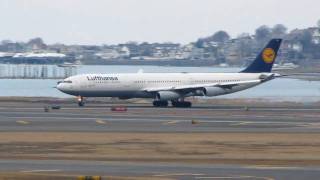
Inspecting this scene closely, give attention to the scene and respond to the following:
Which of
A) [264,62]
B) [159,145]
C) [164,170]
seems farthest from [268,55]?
[164,170]

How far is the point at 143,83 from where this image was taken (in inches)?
3637

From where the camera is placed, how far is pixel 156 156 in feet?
143

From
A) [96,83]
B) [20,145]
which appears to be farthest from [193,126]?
[96,83]

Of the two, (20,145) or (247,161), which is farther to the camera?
(20,145)

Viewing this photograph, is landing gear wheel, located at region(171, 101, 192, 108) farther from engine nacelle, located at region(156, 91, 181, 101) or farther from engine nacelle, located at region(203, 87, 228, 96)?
engine nacelle, located at region(203, 87, 228, 96)

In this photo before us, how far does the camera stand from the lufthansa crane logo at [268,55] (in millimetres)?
96750

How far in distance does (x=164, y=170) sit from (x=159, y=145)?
11692 millimetres

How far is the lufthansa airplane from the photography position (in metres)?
91.6

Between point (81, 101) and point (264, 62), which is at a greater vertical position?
point (264, 62)

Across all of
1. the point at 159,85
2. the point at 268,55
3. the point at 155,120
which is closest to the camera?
the point at 155,120

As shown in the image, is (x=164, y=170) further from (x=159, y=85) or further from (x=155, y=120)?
(x=159, y=85)

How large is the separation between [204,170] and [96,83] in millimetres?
55005

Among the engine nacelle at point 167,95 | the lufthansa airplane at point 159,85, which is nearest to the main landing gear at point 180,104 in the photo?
the lufthansa airplane at point 159,85

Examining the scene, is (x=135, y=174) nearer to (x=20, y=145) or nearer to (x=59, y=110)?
(x=20, y=145)
